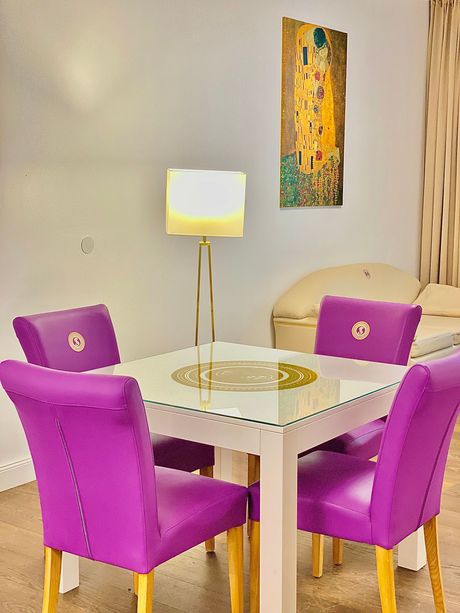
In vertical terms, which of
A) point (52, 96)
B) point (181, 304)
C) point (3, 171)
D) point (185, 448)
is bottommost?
point (185, 448)

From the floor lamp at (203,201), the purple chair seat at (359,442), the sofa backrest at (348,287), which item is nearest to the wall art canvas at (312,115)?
the sofa backrest at (348,287)

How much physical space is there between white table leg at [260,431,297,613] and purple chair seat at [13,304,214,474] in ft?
2.56

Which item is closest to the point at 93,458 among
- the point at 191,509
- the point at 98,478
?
the point at 98,478

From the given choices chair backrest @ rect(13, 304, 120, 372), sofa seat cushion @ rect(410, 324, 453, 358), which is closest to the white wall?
chair backrest @ rect(13, 304, 120, 372)

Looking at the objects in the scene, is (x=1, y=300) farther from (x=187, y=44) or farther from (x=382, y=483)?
(x=382, y=483)

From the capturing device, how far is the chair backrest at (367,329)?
3400mm

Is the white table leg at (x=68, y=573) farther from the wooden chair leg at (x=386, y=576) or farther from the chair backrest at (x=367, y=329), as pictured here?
the chair backrest at (x=367, y=329)

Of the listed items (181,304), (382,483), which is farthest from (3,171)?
(382,483)

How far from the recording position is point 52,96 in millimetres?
3973

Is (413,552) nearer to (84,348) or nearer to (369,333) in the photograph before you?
(369,333)

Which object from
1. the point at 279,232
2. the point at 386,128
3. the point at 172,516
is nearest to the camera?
the point at 172,516

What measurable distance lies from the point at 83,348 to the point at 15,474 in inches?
41.2

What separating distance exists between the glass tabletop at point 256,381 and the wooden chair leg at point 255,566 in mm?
384

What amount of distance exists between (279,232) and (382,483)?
129 inches
